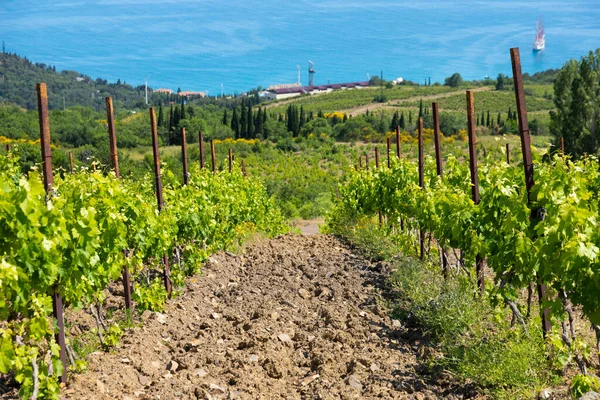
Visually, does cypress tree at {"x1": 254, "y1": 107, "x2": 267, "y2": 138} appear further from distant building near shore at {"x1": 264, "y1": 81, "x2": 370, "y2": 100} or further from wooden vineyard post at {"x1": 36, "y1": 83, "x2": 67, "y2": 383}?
distant building near shore at {"x1": 264, "y1": 81, "x2": 370, "y2": 100}

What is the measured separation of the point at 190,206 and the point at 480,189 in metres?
4.25

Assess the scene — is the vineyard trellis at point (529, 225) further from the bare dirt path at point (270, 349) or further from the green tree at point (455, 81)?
the green tree at point (455, 81)

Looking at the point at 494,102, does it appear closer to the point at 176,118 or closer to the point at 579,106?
the point at 176,118

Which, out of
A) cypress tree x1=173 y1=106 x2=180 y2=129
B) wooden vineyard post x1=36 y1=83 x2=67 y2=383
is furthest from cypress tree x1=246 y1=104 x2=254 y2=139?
wooden vineyard post x1=36 y1=83 x2=67 y2=383

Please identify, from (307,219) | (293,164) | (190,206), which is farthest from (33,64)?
(190,206)

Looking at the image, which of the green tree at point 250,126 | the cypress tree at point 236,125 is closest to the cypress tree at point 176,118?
the cypress tree at point 236,125

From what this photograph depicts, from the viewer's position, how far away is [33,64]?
16812 centimetres

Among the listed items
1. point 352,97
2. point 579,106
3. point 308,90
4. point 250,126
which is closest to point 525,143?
point 579,106

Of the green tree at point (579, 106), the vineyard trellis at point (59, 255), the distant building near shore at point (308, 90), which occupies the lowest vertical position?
the vineyard trellis at point (59, 255)

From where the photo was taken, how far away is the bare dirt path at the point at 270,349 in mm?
6035

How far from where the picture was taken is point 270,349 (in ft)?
23.3

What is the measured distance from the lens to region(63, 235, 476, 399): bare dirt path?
6.04 metres

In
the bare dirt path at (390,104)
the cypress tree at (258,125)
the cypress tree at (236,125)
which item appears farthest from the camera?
the bare dirt path at (390,104)

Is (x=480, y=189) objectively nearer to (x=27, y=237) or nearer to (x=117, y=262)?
(x=117, y=262)
